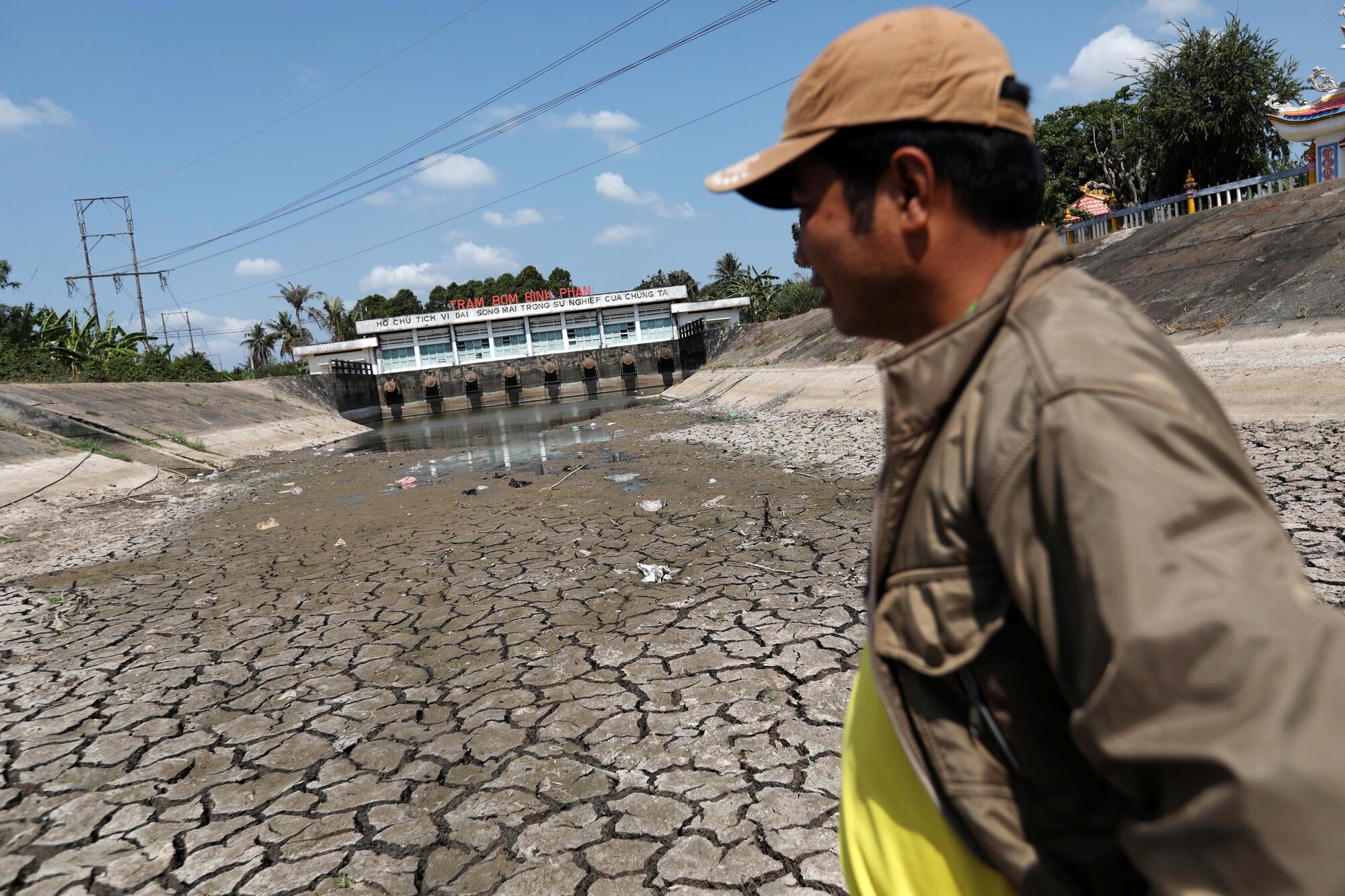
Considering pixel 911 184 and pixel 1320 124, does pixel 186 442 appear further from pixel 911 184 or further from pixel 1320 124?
pixel 1320 124

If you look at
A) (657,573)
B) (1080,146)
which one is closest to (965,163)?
(657,573)

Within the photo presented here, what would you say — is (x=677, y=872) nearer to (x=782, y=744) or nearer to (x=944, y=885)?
(x=782, y=744)

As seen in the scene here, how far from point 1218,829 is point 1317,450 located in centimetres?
683

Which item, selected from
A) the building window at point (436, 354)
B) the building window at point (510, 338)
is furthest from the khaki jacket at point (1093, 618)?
the building window at point (510, 338)

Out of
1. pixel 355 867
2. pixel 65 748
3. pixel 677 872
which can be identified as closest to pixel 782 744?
pixel 677 872

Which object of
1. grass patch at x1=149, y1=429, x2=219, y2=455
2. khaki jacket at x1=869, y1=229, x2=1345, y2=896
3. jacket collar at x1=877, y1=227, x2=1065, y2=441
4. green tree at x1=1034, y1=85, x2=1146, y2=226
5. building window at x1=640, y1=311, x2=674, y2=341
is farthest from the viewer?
building window at x1=640, y1=311, x2=674, y2=341

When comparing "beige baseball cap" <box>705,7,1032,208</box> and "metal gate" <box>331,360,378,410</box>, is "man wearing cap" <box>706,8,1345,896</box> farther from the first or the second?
"metal gate" <box>331,360,378,410</box>

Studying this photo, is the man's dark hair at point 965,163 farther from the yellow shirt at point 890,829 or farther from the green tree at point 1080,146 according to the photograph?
the green tree at point 1080,146

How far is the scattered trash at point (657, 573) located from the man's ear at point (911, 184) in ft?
13.9

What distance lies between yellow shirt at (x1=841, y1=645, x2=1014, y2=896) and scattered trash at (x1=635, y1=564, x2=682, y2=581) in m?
3.90

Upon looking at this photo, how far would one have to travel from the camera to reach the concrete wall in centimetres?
3825

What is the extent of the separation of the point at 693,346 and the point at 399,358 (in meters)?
15.7

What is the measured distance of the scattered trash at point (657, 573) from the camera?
5.09 metres

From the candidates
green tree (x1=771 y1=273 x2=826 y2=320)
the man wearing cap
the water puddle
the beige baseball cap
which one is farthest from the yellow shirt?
green tree (x1=771 y1=273 x2=826 y2=320)
